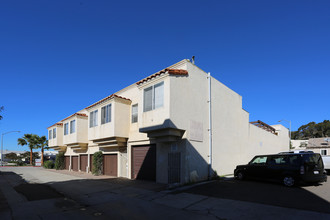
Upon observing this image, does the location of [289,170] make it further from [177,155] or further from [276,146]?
[276,146]

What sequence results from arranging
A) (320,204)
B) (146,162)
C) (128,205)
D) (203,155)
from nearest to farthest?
(320,204), (128,205), (203,155), (146,162)

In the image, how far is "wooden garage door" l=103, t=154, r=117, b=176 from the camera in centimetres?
1688

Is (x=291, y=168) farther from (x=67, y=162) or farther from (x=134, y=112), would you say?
(x=67, y=162)

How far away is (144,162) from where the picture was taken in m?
13.9

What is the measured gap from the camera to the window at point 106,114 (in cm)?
1565

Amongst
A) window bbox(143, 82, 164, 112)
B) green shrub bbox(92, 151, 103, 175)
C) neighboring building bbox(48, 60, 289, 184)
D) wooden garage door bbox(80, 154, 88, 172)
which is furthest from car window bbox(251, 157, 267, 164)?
wooden garage door bbox(80, 154, 88, 172)

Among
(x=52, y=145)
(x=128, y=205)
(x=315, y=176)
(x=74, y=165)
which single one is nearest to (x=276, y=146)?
(x=315, y=176)

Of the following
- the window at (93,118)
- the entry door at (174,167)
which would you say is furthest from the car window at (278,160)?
the window at (93,118)

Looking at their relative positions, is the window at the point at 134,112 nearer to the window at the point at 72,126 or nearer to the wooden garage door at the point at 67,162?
the window at the point at 72,126

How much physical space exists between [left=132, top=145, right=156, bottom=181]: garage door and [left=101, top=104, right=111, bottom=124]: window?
2960mm

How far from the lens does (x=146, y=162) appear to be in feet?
45.2

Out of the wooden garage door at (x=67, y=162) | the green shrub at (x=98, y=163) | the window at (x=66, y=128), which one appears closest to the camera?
the green shrub at (x=98, y=163)

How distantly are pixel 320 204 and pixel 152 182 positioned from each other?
8.38 metres

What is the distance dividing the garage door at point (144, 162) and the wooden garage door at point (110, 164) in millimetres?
2751
